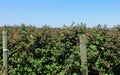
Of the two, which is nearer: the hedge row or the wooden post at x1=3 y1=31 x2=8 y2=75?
the wooden post at x1=3 y1=31 x2=8 y2=75

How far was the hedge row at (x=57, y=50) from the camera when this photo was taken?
27.4 ft

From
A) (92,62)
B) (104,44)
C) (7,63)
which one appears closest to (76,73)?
(92,62)

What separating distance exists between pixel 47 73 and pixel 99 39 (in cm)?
151

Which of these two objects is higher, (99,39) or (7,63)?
(99,39)

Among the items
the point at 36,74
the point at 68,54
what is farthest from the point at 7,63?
the point at 68,54

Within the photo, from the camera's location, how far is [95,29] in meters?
8.73

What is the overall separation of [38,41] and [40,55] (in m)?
0.35

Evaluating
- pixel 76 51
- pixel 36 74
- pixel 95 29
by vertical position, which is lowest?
pixel 36 74

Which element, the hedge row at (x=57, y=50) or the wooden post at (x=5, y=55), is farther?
the hedge row at (x=57, y=50)

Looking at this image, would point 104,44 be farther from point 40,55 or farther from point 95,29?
point 40,55

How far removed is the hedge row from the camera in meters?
Answer: 8.36

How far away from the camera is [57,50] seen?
8.35 metres

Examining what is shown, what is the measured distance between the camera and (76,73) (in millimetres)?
8180

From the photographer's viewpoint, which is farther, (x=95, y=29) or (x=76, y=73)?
(x=95, y=29)
